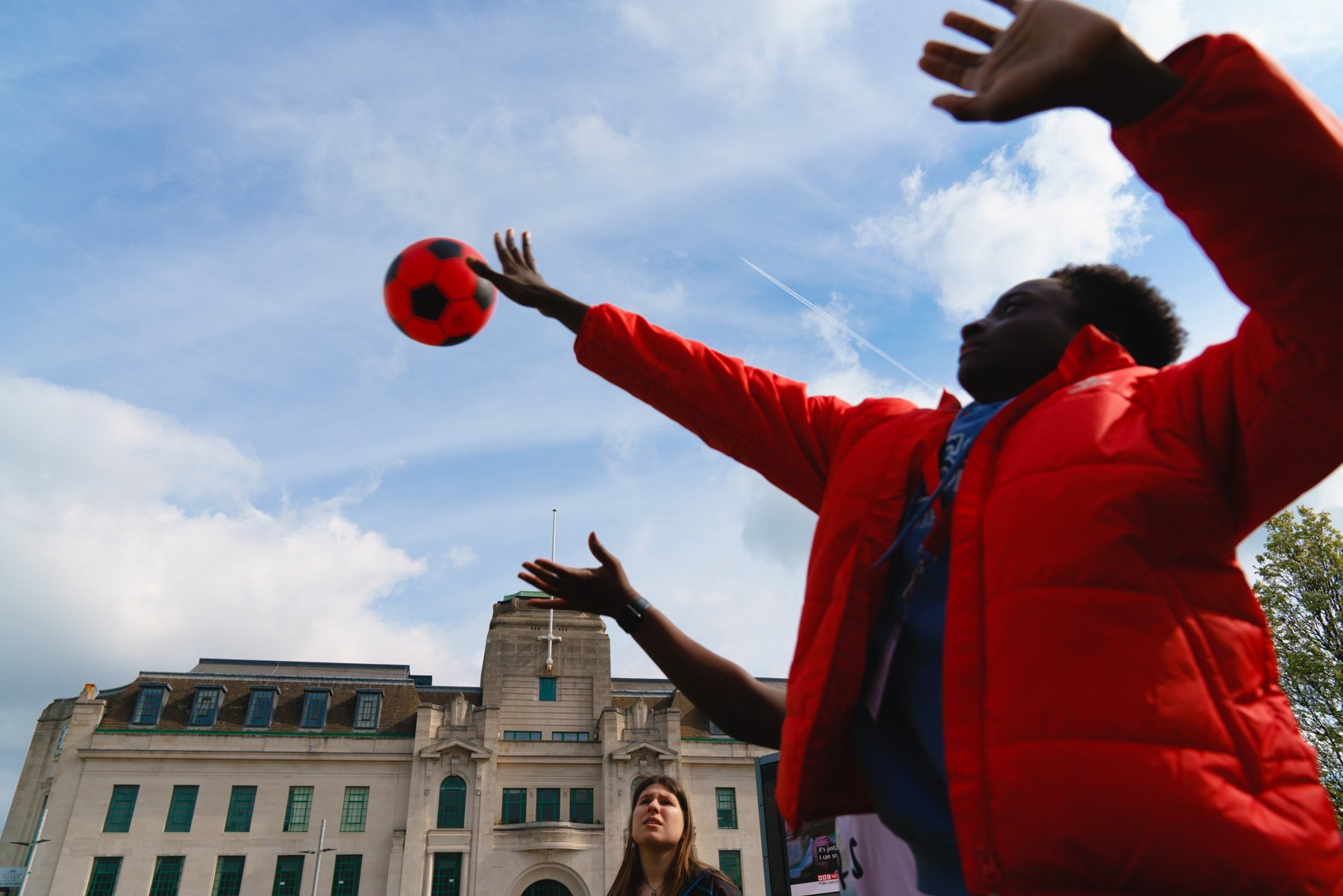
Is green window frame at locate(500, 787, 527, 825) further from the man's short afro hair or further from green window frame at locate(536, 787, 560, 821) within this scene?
the man's short afro hair

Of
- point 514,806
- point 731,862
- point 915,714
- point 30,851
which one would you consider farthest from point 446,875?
point 915,714

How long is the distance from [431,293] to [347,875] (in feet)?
110

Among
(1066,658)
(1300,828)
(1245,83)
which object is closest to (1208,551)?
(1066,658)

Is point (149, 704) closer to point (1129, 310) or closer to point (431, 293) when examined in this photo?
point (431, 293)

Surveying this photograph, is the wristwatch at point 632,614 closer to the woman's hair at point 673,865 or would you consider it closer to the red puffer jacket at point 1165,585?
the red puffer jacket at point 1165,585

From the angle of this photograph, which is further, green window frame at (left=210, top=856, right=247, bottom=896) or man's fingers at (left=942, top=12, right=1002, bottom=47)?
green window frame at (left=210, top=856, right=247, bottom=896)

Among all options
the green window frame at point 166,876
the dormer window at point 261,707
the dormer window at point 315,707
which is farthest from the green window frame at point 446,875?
→ the dormer window at point 261,707

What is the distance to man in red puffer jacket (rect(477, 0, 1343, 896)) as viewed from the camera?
1.44 metres

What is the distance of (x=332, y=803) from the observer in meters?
32.6

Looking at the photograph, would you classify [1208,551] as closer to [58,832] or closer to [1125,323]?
[1125,323]

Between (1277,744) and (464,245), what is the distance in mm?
4308

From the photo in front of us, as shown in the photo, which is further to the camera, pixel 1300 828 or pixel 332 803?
pixel 332 803

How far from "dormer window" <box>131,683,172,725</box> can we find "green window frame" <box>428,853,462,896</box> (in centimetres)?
1314

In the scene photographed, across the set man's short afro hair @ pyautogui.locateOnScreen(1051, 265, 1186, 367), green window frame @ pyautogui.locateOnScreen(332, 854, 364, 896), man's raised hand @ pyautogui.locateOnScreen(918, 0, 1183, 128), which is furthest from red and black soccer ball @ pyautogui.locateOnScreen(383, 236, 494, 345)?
green window frame @ pyautogui.locateOnScreen(332, 854, 364, 896)
